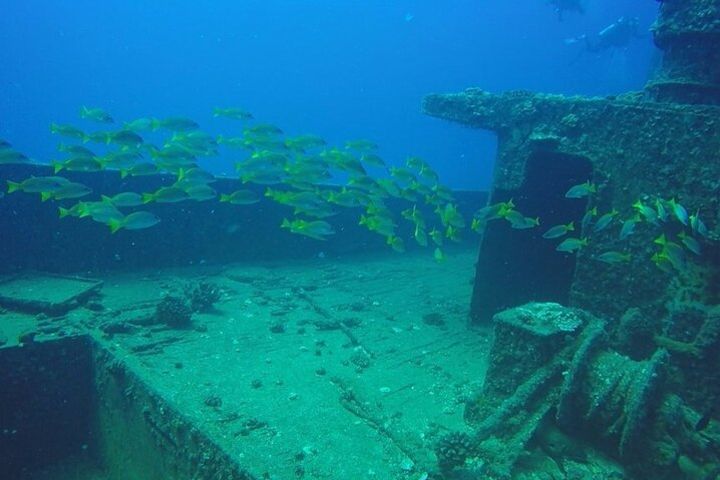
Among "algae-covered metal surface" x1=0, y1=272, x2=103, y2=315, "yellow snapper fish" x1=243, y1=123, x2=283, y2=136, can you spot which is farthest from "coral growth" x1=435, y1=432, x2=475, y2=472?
"yellow snapper fish" x1=243, y1=123, x2=283, y2=136

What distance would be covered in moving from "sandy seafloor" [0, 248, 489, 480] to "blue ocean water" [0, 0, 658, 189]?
145m

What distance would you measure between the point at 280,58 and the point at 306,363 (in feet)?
683

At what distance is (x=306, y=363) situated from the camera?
584cm

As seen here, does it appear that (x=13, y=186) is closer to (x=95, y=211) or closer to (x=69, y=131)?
(x=95, y=211)

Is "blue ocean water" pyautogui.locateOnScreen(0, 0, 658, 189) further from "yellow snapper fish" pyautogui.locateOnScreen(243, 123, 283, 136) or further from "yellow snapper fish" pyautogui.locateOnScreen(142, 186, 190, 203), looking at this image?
"yellow snapper fish" pyautogui.locateOnScreen(142, 186, 190, 203)

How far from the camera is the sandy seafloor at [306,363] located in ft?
13.0

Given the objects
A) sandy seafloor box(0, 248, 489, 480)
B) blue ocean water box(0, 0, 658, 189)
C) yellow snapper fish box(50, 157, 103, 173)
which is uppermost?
blue ocean water box(0, 0, 658, 189)

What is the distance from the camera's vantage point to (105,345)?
555 cm

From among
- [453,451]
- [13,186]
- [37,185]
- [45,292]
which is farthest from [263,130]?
Result: [453,451]

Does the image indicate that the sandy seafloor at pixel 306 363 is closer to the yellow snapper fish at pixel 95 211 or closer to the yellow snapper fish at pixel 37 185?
the yellow snapper fish at pixel 95 211

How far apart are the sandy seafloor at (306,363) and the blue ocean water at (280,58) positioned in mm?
145359

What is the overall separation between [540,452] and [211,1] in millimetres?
204502

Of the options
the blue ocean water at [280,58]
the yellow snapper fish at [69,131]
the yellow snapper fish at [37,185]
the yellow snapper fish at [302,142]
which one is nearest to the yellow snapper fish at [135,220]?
the yellow snapper fish at [37,185]

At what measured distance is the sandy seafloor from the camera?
13.0 feet
